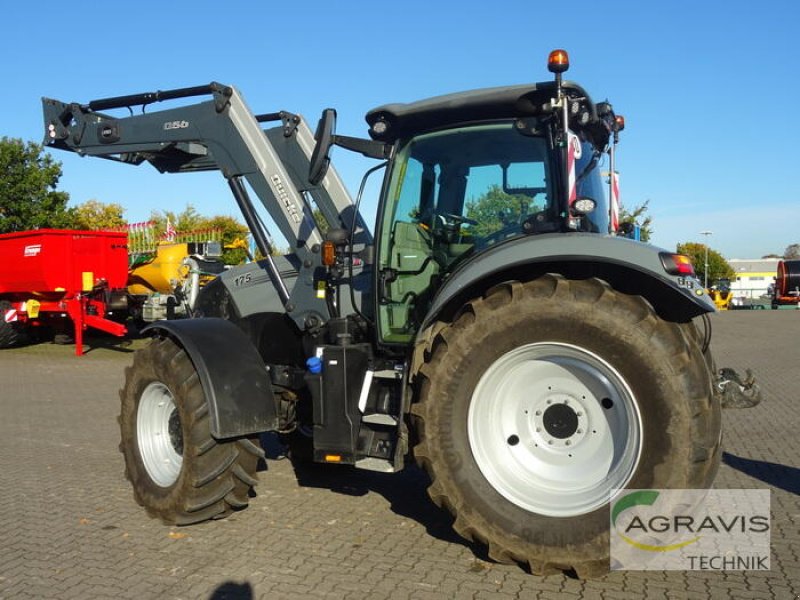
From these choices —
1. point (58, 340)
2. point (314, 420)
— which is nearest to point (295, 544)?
point (314, 420)

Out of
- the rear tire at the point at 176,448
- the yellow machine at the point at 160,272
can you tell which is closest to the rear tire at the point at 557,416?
the rear tire at the point at 176,448

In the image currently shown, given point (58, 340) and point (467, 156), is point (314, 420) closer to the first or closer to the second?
point (467, 156)

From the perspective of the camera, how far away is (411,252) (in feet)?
16.3

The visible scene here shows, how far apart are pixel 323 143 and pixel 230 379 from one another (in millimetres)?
1634

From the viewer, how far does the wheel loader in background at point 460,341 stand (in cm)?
389

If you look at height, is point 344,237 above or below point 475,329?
Result: above

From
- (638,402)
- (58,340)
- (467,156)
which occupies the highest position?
(467,156)

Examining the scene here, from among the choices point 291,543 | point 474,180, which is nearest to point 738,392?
point 474,180

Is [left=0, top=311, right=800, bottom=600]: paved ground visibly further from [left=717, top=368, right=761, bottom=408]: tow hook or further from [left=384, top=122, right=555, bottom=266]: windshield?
[left=384, top=122, right=555, bottom=266]: windshield

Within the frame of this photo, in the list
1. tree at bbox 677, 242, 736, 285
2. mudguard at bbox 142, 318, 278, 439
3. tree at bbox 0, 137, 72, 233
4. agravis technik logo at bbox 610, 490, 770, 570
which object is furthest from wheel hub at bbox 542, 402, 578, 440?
tree at bbox 677, 242, 736, 285

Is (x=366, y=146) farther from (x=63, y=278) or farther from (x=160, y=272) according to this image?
(x=160, y=272)

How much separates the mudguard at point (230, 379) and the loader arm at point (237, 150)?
68 centimetres

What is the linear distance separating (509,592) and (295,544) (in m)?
1.47

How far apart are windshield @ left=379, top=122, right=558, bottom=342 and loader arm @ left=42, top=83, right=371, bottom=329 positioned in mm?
512
